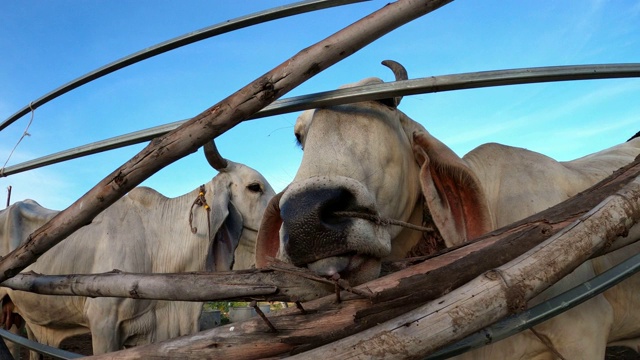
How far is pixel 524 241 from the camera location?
139 centimetres

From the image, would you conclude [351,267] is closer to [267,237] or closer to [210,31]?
[267,237]

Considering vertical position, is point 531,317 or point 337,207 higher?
point 337,207

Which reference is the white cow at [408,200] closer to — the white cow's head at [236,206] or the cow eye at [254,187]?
the white cow's head at [236,206]

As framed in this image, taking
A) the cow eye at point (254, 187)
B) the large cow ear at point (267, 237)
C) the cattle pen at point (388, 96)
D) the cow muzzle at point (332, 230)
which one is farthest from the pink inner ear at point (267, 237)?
the cow eye at point (254, 187)

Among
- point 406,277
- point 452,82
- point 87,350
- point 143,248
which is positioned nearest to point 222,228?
point 143,248

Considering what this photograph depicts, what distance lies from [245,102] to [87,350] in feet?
21.5

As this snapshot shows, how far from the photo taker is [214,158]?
4.88m

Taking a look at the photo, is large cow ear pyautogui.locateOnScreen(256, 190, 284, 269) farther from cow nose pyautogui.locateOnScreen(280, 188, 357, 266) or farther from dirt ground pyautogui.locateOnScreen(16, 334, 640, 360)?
dirt ground pyautogui.locateOnScreen(16, 334, 640, 360)

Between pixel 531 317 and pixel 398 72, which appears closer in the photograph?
pixel 531 317

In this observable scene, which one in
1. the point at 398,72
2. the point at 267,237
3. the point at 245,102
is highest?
the point at 398,72

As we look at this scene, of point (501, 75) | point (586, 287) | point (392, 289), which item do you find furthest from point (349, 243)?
point (501, 75)

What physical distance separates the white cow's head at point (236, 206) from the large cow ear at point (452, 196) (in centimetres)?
286

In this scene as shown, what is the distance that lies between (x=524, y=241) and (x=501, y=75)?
733 millimetres

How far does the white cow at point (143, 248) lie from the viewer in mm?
4535
